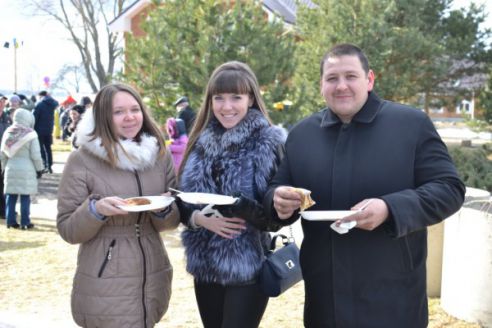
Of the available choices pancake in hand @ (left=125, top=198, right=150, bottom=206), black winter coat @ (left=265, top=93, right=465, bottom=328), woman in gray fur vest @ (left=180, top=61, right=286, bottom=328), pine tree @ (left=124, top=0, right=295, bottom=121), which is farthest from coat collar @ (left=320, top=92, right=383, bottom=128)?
pine tree @ (left=124, top=0, right=295, bottom=121)

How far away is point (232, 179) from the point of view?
3252 mm

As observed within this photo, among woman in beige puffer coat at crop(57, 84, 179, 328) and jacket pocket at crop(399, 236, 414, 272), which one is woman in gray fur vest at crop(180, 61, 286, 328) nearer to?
woman in beige puffer coat at crop(57, 84, 179, 328)

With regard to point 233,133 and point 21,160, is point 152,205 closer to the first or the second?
point 233,133

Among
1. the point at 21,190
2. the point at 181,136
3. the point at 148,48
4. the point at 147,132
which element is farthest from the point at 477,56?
the point at 147,132

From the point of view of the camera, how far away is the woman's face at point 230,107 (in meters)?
3.31

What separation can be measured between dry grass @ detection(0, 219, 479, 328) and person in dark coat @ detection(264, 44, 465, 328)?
262 centimetres

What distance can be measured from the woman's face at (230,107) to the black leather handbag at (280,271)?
2.56 ft

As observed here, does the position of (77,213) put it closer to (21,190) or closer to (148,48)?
(21,190)

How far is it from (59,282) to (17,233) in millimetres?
2867

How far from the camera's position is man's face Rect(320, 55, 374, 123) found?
8.75 ft

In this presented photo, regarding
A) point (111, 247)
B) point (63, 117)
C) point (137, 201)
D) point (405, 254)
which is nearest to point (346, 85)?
point (405, 254)

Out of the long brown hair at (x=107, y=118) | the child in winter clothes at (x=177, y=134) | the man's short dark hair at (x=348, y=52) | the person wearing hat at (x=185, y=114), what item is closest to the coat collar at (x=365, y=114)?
the man's short dark hair at (x=348, y=52)

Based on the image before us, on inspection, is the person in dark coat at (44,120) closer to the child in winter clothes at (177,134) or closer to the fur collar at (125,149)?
the child in winter clothes at (177,134)

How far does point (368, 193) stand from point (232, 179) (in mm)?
907
